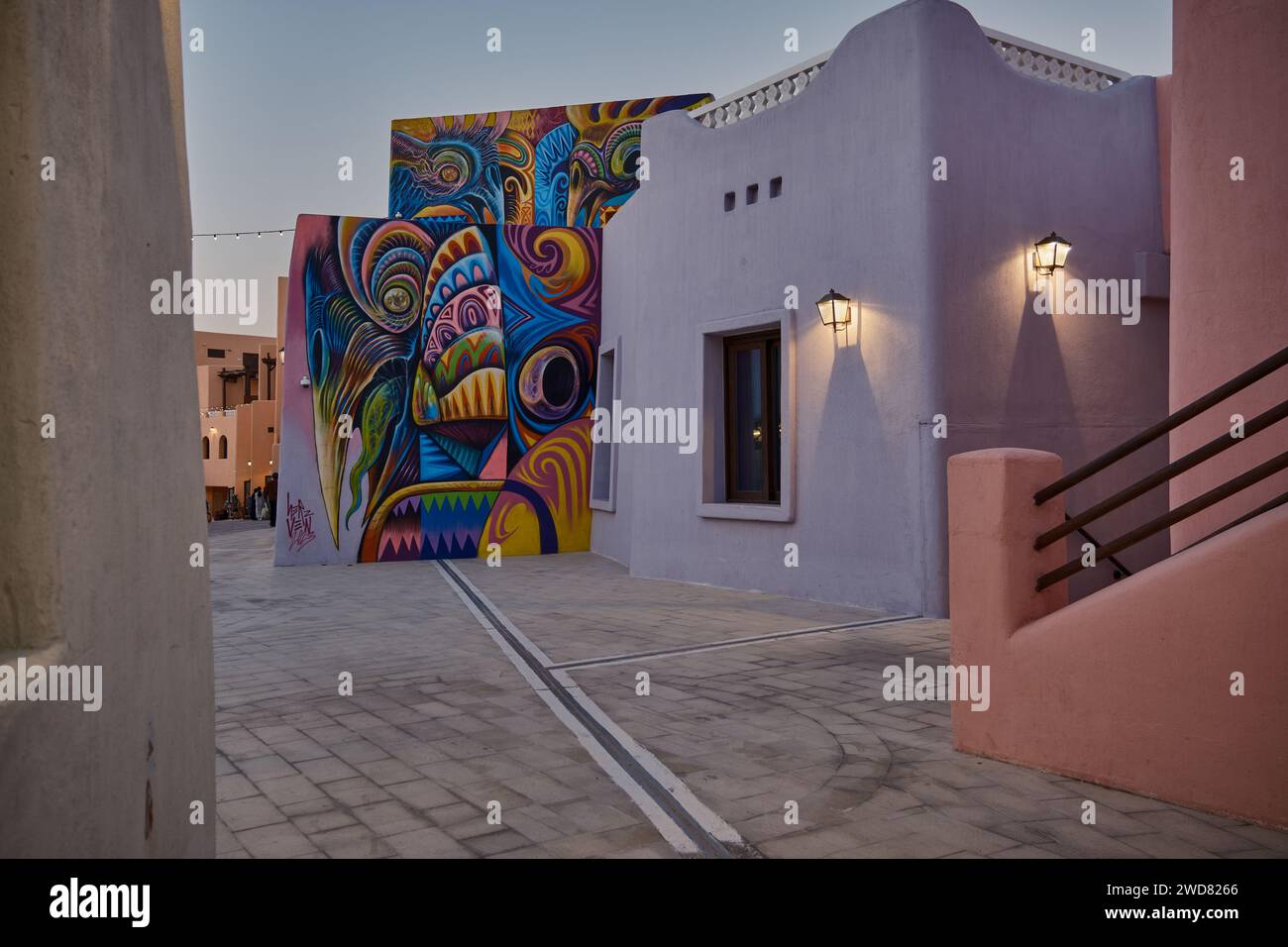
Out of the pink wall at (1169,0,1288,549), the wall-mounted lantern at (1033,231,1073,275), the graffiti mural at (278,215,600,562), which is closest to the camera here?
the pink wall at (1169,0,1288,549)

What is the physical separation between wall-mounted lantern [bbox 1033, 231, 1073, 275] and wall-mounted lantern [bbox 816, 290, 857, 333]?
191 cm

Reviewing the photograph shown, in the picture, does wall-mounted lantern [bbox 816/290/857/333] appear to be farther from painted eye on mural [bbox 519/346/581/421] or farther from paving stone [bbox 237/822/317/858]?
paving stone [bbox 237/822/317/858]

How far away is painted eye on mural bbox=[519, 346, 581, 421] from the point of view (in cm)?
1662

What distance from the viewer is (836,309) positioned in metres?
10.1

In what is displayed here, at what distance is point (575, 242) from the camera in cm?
1706

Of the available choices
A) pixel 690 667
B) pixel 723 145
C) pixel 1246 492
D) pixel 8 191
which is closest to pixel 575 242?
pixel 723 145

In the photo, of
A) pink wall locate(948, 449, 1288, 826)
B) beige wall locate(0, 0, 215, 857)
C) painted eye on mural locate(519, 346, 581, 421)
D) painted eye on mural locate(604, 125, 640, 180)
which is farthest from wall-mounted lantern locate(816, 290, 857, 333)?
painted eye on mural locate(604, 125, 640, 180)

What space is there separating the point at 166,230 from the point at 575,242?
48.0 ft

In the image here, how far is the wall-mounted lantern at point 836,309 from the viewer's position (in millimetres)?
10125
